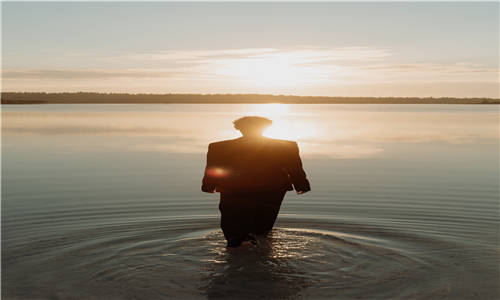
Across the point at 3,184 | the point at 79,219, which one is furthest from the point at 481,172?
the point at 3,184

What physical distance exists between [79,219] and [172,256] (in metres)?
4.05

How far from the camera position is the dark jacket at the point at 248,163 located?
30.2 feet

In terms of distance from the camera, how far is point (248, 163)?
9273 mm

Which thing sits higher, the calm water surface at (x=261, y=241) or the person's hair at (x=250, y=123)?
the person's hair at (x=250, y=123)

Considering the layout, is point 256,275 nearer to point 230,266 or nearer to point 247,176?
point 230,266

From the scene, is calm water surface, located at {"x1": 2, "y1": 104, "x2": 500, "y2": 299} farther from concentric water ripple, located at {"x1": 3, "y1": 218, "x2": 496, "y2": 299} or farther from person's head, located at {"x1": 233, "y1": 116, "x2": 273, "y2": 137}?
person's head, located at {"x1": 233, "y1": 116, "x2": 273, "y2": 137}

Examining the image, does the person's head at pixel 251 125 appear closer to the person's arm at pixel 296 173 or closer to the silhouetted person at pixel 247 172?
the silhouetted person at pixel 247 172

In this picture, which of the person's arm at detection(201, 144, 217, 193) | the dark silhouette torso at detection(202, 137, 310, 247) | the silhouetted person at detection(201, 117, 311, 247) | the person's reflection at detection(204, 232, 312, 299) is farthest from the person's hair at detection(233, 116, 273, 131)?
the person's reflection at detection(204, 232, 312, 299)

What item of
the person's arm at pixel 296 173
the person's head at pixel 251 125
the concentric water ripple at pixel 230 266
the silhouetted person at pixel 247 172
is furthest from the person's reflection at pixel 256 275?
the person's head at pixel 251 125

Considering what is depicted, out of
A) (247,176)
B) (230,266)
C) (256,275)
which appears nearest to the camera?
(256,275)

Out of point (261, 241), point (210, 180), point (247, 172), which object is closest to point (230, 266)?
point (261, 241)

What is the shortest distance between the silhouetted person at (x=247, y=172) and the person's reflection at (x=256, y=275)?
0.49 meters

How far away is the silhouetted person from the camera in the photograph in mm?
9219

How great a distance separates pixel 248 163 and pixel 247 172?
0.50ft
